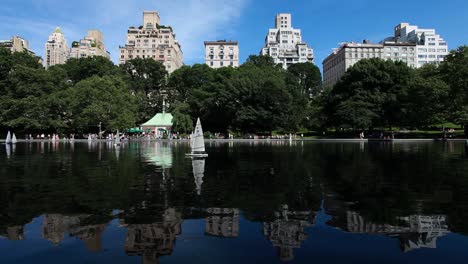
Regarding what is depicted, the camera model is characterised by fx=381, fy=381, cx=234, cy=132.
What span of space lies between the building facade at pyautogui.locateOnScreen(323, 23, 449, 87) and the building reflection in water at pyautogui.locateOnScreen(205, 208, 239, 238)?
148 metres

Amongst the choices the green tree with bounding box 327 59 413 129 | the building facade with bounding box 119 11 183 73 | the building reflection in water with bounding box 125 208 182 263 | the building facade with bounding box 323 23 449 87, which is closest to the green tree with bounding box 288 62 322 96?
the building facade with bounding box 323 23 449 87

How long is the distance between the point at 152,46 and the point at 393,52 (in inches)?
4103

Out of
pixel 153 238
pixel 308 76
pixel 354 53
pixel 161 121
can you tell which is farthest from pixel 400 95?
pixel 354 53

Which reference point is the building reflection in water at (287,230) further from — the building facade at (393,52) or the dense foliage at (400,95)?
the building facade at (393,52)

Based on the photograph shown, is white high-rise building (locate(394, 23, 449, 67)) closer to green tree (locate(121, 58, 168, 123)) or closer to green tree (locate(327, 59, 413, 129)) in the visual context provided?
green tree (locate(327, 59, 413, 129))

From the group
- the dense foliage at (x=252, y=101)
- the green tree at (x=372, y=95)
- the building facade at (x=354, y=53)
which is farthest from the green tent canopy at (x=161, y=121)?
the building facade at (x=354, y=53)

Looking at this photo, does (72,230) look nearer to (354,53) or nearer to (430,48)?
(354,53)

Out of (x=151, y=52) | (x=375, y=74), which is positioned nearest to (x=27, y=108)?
(x=375, y=74)

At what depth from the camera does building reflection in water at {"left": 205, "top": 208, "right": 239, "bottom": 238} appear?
780 cm

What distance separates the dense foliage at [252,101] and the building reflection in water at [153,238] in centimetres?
6114

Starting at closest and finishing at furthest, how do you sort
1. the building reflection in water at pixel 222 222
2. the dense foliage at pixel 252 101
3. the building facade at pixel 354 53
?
the building reflection in water at pixel 222 222 < the dense foliage at pixel 252 101 < the building facade at pixel 354 53

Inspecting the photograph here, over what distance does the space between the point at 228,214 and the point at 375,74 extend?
71.5m

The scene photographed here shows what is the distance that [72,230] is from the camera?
7.98 metres

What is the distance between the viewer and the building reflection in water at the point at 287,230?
6.82 meters
